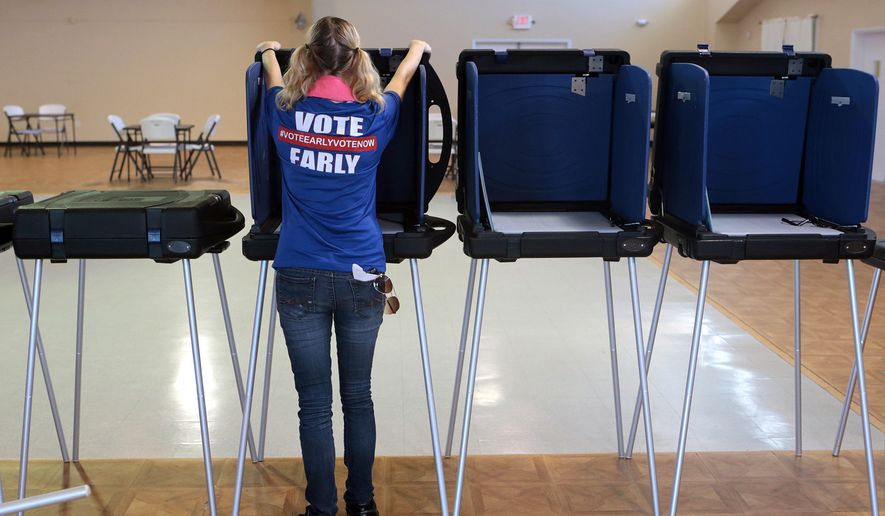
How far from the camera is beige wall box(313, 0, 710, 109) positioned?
13.8 m

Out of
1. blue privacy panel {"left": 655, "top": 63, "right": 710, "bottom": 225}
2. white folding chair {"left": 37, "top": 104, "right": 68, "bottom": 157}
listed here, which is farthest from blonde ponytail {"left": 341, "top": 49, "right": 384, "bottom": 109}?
white folding chair {"left": 37, "top": 104, "right": 68, "bottom": 157}

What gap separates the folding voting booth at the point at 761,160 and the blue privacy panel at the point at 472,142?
0.52m

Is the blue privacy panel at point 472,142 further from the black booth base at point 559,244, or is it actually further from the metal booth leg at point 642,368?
the metal booth leg at point 642,368

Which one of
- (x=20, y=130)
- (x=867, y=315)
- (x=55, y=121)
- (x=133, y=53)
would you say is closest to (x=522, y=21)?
(x=133, y=53)

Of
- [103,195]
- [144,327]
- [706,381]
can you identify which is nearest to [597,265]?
[706,381]

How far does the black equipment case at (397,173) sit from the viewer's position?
2.08 meters

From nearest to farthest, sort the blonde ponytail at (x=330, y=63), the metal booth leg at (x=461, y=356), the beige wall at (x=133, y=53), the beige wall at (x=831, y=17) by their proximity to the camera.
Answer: the blonde ponytail at (x=330, y=63), the metal booth leg at (x=461, y=356), the beige wall at (x=831, y=17), the beige wall at (x=133, y=53)

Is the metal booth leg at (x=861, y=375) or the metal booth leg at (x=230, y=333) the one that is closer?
the metal booth leg at (x=861, y=375)

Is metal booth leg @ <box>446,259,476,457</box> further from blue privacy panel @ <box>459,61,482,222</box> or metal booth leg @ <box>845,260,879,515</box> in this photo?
metal booth leg @ <box>845,260,879,515</box>

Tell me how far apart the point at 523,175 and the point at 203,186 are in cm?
822

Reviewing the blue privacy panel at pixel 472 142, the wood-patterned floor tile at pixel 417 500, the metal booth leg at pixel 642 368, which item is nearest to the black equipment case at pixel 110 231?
the blue privacy panel at pixel 472 142

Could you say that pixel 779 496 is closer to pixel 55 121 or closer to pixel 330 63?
pixel 330 63

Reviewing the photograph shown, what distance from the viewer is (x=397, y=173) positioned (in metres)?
2.31

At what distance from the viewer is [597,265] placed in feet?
18.9
